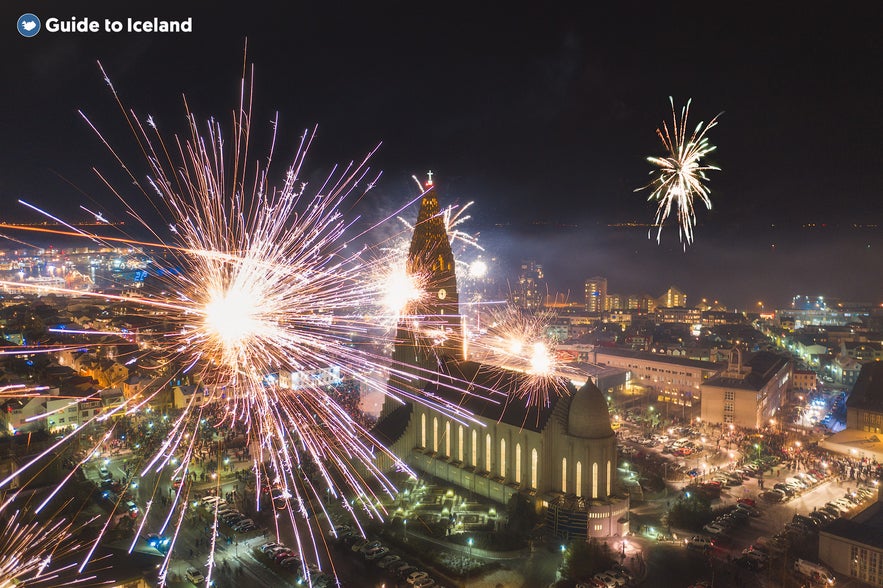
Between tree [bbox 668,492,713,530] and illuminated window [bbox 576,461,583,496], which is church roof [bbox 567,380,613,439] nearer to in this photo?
illuminated window [bbox 576,461,583,496]

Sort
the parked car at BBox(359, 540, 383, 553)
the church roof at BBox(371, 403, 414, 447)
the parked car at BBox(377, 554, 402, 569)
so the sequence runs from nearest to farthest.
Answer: the parked car at BBox(377, 554, 402, 569) < the parked car at BBox(359, 540, 383, 553) < the church roof at BBox(371, 403, 414, 447)

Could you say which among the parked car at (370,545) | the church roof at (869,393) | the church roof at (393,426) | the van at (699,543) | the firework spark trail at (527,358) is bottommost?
the parked car at (370,545)

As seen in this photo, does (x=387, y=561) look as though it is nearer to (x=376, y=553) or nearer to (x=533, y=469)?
(x=376, y=553)

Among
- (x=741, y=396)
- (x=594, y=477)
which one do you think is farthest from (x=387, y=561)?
(x=741, y=396)

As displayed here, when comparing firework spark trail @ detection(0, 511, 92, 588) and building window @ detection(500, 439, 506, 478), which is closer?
firework spark trail @ detection(0, 511, 92, 588)

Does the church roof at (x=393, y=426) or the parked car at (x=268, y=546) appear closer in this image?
the parked car at (x=268, y=546)

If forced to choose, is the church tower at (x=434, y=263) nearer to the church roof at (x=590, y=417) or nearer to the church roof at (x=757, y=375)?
the church roof at (x=590, y=417)

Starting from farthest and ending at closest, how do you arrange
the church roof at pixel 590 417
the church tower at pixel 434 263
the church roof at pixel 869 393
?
1. the church roof at pixel 869 393
2. the church tower at pixel 434 263
3. the church roof at pixel 590 417

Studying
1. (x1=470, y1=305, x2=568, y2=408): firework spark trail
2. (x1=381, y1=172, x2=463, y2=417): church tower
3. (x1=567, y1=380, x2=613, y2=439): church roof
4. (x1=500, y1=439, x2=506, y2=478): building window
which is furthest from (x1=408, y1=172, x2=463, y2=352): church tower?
(x1=567, y1=380, x2=613, y2=439): church roof

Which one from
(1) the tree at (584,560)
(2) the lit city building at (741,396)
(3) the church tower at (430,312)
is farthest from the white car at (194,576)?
(2) the lit city building at (741,396)

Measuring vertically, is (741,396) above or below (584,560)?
above
